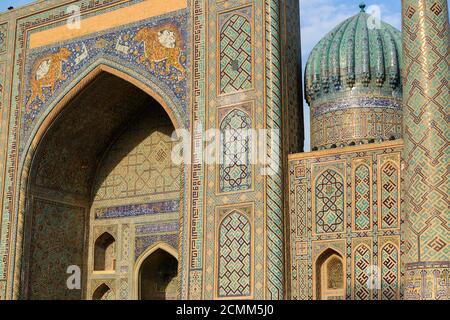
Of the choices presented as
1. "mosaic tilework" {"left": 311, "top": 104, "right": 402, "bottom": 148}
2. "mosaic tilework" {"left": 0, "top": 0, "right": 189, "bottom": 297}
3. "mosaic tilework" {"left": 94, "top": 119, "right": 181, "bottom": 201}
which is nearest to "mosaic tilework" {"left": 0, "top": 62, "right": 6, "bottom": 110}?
"mosaic tilework" {"left": 0, "top": 0, "right": 189, "bottom": 297}

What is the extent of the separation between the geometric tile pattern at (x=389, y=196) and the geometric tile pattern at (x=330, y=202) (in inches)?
16.8

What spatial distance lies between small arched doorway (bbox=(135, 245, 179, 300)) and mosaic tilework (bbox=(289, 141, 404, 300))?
8.56 feet

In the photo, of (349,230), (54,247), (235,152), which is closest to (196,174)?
(235,152)

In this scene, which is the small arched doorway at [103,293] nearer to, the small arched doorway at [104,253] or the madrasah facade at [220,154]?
the madrasah facade at [220,154]

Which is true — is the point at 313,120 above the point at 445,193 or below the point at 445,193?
above

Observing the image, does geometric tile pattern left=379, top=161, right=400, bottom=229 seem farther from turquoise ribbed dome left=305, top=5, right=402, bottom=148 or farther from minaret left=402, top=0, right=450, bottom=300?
turquoise ribbed dome left=305, top=5, right=402, bottom=148

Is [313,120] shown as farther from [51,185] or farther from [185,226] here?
[51,185]

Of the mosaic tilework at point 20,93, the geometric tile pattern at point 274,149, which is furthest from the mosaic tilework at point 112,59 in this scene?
the geometric tile pattern at point 274,149

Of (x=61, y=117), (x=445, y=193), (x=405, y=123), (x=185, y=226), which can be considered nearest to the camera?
(x=445, y=193)

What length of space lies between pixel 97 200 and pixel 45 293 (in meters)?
1.51

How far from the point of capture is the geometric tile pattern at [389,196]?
7.46m

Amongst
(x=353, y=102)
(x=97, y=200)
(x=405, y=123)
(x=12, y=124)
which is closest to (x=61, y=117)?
(x=12, y=124)

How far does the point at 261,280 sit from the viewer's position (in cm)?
768

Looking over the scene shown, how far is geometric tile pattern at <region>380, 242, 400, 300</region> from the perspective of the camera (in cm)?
732
